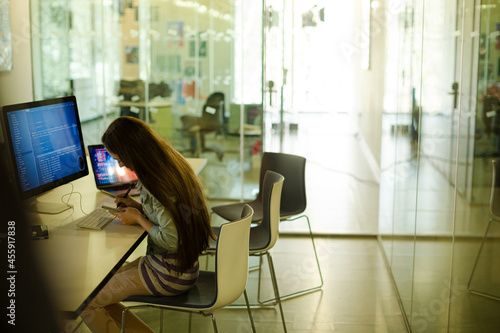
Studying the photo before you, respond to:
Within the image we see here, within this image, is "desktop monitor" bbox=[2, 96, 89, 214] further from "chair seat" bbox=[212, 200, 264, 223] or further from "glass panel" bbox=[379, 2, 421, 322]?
"glass panel" bbox=[379, 2, 421, 322]

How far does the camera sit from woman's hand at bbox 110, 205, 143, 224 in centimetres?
226

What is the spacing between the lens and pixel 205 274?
2459 millimetres

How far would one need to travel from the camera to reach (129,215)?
2.28 meters

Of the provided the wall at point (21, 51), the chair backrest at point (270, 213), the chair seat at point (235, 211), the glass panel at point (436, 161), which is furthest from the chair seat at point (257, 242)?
the wall at point (21, 51)

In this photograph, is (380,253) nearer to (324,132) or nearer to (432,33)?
(324,132)

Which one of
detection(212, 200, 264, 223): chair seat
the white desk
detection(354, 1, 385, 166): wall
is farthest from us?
detection(354, 1, 385, 166): wall

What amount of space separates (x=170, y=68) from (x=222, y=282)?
2983 mm

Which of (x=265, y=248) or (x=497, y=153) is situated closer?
(x=497, y=153)

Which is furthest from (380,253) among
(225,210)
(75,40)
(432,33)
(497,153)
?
(75,40)

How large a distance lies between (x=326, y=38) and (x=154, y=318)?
2564 millimetres

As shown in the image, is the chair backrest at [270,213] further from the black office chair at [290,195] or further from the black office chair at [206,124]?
the black office chair at [206,124]

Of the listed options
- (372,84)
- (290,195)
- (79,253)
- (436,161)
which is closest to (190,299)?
(79,253)

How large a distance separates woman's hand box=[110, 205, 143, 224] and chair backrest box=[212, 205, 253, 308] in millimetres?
372

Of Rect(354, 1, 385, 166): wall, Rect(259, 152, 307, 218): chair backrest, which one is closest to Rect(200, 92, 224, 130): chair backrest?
Rect(354, 1, 385, 166): wall
